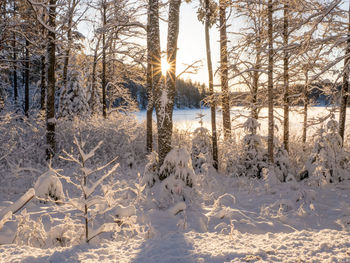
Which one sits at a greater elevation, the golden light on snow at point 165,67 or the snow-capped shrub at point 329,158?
the golden light on snow at point 165,67

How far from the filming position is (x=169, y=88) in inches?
251

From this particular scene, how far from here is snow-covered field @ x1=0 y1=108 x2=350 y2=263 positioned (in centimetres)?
298

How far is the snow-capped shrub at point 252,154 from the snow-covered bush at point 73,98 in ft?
44.5

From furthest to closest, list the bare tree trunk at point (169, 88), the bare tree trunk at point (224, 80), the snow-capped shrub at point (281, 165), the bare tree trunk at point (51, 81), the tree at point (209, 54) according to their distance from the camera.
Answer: the bare tree trunk at point (224, 80)
the tree at point (209, 54)
the bare tree trunk at point (51, 81)
the snow-capped shrub at point (281, 165)
the bare tree trunk at point (169, 88)

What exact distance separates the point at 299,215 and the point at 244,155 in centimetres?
354

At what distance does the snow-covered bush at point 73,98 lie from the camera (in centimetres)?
1891

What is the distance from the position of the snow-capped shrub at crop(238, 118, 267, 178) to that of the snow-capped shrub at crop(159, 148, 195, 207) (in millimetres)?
3593

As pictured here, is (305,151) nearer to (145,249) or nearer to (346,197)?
(346,197)

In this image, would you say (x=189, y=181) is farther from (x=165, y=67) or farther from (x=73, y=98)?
(x=73, y=98)

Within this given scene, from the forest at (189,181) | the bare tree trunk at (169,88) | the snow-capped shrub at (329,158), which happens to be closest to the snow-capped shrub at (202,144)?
the forest at (189,181)

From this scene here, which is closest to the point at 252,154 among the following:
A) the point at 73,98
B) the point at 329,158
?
the point at 329,158

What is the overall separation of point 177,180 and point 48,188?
8.89 ft

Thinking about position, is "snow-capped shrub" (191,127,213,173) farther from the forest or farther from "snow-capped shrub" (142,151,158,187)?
"snow-capped shrub" (142,151,158,187)

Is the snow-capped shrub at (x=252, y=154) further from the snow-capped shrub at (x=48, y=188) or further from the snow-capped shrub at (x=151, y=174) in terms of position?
the snow-capped shrub at (x=48, y=188)
